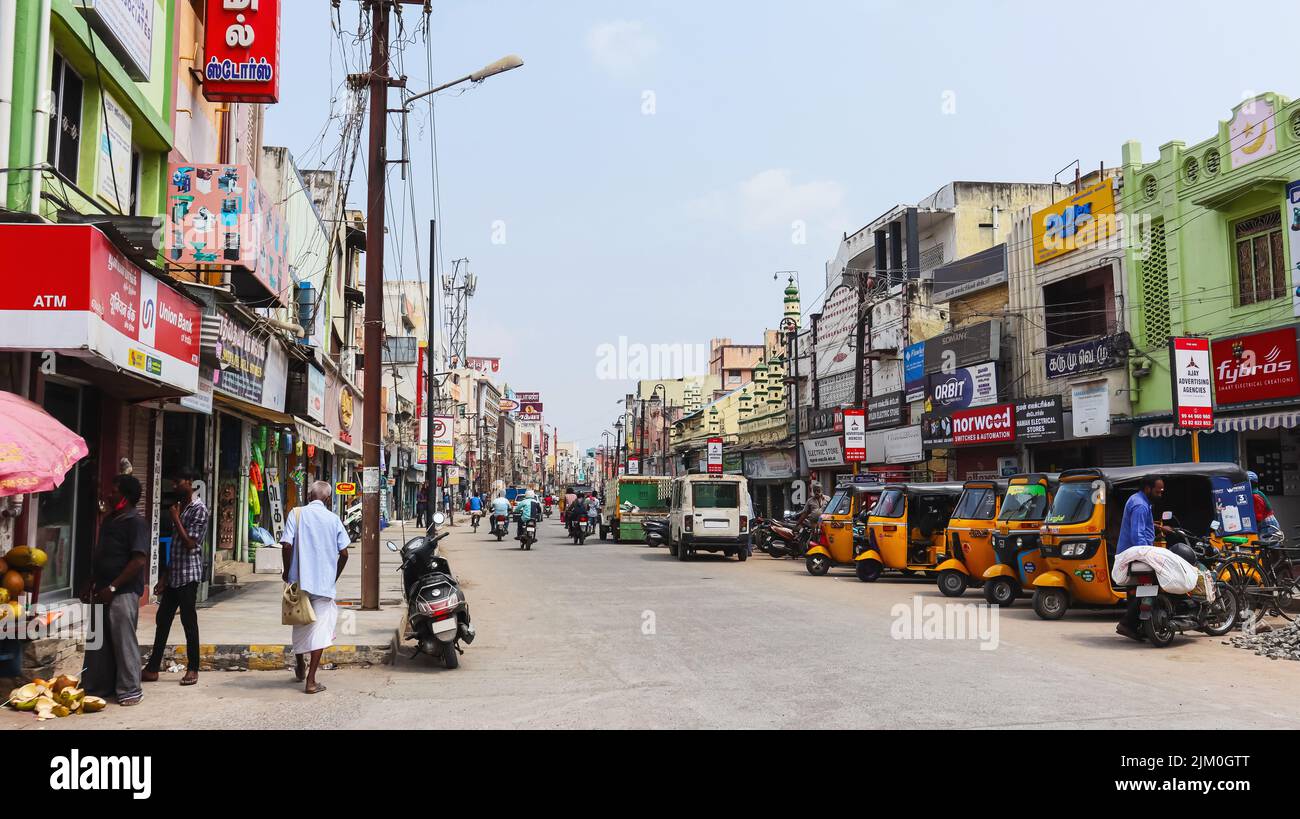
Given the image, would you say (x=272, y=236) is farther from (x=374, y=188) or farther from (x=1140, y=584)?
(x=1140, y=584)

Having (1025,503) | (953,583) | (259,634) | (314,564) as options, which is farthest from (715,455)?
(314,564)

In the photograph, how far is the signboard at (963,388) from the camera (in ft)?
95.3

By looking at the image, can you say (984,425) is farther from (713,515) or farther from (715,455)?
(715,455)

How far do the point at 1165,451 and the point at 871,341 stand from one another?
647 inches

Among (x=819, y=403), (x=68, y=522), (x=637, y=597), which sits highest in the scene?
(x=819, y=403)

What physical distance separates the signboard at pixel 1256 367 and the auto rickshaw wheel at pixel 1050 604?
8.51m

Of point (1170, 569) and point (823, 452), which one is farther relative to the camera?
point (823, 452)

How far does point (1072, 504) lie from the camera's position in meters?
13.2

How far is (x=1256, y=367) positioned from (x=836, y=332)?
2397cm

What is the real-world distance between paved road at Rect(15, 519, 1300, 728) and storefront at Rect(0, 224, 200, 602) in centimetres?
300

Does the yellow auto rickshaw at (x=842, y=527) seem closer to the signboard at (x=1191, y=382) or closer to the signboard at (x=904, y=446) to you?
the signboard at (x=1191, y=382)

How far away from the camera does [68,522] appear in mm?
11102
